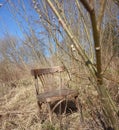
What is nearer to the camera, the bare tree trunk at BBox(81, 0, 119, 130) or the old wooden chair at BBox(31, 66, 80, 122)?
the bare tree trunk at BBox(81, 0, 119, 130)

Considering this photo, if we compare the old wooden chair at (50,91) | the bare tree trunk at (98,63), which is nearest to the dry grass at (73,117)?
the old wooden chair at (50,91)

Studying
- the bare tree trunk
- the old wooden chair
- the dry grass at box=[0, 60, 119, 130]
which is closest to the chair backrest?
the old wooden chair

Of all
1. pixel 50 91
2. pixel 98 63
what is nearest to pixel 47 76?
pixel 50 91

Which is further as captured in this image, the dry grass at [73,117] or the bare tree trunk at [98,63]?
the dry grass at [73,117]

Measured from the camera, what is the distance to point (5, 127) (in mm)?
3301

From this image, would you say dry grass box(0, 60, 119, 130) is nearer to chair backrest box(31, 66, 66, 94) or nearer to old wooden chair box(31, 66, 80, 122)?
old wooden chair box(31, 66, 80, 122)

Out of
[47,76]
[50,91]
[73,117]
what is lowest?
[73,117]

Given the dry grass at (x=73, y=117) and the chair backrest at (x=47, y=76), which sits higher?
the chair backrest at (x=47, y=76)

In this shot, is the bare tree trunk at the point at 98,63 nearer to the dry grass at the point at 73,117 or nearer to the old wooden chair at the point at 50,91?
the dry grass at the point at 73,117

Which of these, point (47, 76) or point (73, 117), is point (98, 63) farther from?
point (47, 76)

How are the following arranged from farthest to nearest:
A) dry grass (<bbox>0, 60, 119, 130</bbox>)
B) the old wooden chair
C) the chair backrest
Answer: the chair backrest < the old wooden chair < dry grass (<bbox>0, 60, 119, 130</bbox>)

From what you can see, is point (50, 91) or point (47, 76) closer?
point (50, 91)

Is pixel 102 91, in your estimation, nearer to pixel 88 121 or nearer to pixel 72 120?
pixel 88 121

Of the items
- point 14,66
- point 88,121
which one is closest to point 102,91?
point 88,121
